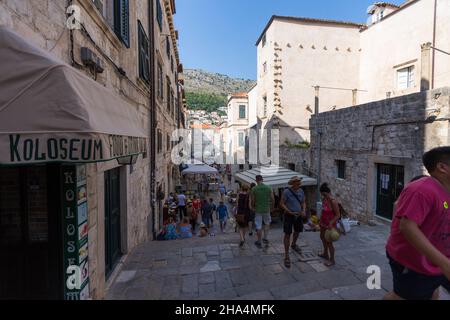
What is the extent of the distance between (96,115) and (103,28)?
300cm

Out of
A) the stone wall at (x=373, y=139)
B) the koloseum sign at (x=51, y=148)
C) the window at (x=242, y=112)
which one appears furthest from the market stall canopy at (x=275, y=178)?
the window at (x=242, y=112)

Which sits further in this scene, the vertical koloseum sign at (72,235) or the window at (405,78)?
the window at (405,78)

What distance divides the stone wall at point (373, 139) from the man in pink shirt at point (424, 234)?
5.78 meters

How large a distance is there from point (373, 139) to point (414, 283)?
762 cm

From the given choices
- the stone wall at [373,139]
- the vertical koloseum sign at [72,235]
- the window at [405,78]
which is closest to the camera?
the vertical koloseum sign at [72,235]

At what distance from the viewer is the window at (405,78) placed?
48.7ft

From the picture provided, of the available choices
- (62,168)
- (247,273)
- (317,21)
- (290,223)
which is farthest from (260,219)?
(317,21)

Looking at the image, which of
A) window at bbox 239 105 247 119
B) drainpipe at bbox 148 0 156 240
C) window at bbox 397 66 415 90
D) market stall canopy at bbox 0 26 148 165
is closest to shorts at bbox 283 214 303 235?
market stall canopy at bbox 0 26 148 165

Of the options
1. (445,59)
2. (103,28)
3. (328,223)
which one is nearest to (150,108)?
(103,28)

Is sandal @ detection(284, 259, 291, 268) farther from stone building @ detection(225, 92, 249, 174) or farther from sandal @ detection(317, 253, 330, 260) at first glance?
stone building @ detection(225, 92, 249, 174)

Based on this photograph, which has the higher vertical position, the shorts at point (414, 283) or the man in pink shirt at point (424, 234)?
the man in pink shirt at point (424, 234)

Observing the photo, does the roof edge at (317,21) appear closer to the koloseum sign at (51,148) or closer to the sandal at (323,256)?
the sandal at (323,256)

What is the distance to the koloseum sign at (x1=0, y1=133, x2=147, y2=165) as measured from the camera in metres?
1.88

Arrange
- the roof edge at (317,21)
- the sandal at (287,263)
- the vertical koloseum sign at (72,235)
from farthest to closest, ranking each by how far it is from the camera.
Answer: the roof edge at (317,21), the sandal at (287,263), the vertical koloseum sign at (72,235)
